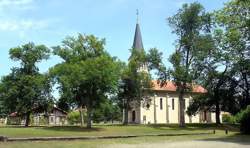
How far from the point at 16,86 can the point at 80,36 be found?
1595 cm

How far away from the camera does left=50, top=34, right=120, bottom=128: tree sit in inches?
2158

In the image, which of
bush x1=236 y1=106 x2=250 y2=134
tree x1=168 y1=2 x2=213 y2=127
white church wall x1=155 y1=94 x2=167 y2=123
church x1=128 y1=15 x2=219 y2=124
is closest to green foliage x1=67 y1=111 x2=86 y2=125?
church x1=128 y1=15 x2=219 y2=124

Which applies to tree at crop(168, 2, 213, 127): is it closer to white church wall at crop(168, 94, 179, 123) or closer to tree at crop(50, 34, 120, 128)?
tree at crop(50, 34, 120, 128)

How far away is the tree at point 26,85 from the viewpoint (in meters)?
68.3

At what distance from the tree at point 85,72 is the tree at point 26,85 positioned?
943 cm

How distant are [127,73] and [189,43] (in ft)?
37.1

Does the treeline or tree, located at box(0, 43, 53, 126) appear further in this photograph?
tree, located at box(0, 43, 53, 126)

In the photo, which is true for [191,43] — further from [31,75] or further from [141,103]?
[31,75]

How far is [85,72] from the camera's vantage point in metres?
54.9

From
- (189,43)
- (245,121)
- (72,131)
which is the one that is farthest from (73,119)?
(245,121)

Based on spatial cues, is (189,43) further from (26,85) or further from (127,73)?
(26,85)

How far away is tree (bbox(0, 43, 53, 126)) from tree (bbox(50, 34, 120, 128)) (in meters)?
9.43

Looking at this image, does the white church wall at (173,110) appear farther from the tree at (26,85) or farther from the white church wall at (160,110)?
the tree at (26,85)

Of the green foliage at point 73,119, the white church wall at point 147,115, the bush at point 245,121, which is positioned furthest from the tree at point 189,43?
the green foliage at point 73,119
